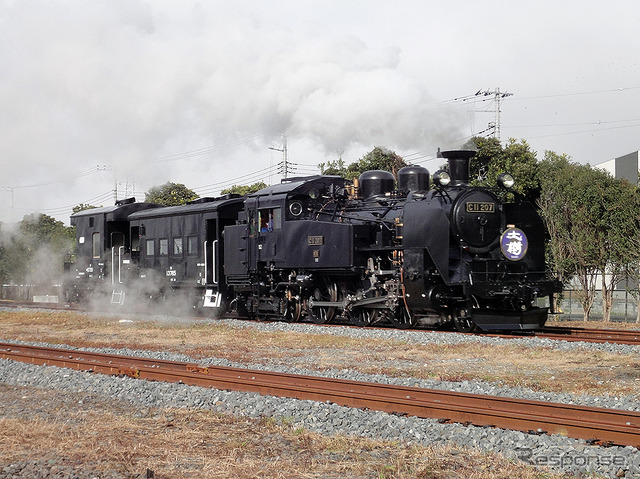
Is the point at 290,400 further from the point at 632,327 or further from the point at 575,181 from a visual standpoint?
the point at 575,181

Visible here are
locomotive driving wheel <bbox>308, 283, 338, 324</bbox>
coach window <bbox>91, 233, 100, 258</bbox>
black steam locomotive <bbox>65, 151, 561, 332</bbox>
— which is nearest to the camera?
black steam locomotive <bbox>65, 151, 561, 332</bbox>

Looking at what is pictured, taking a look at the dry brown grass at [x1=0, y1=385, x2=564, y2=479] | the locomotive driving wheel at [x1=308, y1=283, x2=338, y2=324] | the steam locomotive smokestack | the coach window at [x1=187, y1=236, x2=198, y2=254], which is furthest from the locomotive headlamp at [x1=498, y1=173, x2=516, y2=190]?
the coach window at [x1=187, y1=236, x2=198, y2=254]

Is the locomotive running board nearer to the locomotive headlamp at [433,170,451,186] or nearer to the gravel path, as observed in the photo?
the gravel path

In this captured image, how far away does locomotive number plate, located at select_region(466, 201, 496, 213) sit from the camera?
49.6ft

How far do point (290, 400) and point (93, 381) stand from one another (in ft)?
10.6

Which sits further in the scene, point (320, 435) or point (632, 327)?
point (632, 327)

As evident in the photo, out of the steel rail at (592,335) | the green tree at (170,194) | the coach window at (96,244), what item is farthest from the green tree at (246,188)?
the steel rail at (592,335)

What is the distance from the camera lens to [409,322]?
16.5m

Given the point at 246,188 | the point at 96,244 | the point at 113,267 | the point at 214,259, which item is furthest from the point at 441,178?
the point at 246,188

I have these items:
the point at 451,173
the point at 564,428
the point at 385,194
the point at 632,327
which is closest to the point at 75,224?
the point at 385,194

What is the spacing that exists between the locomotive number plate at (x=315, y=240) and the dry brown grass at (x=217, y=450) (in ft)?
32.5

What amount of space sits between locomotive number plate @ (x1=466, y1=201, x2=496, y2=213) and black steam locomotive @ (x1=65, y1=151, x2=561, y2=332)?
0.10 feet

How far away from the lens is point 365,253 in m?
16.8

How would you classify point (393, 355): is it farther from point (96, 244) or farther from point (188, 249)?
point (96, 244)
